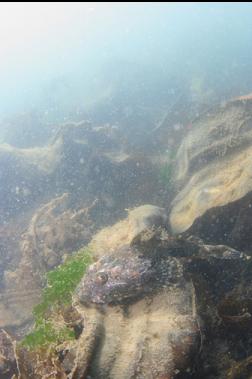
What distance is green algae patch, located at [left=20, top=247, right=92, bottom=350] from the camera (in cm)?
314

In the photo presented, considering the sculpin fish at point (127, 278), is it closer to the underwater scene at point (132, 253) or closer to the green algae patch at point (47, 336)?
the underwater scene at point (132, 253)

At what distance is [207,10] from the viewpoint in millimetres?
193625

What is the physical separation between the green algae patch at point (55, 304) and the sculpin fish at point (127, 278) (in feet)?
1.41

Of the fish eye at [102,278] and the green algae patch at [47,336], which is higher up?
the fish eye at [102,278]

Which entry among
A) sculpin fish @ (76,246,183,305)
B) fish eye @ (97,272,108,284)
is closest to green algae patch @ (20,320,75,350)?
sculpin fish @ (76,246,183,305)

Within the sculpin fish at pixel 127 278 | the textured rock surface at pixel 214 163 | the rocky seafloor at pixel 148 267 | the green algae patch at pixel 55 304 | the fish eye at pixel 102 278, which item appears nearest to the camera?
the rocky seafloor at pixel 148 267

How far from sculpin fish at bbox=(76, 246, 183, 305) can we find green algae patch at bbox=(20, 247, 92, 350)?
0.43 metres

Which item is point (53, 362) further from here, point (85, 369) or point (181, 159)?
point (181, 159)

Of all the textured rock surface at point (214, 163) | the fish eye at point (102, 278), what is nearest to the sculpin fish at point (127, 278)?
the fish eye at point (102, 278)

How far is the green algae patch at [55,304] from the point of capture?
10.3 ft

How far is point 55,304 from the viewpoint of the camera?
3.73 metres

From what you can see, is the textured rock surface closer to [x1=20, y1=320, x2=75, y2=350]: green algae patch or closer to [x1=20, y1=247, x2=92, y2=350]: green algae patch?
[x1=20, y1=247, x2=92, y2=350]: green algae patch

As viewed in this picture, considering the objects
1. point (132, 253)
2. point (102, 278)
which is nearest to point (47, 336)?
point (102, 278)

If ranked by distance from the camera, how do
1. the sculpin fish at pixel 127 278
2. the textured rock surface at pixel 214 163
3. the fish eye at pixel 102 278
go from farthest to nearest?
the textured rock surface at pixel 214 163
the fish eye at pixel 102 278
the sculpin fish at pixel 127 278
